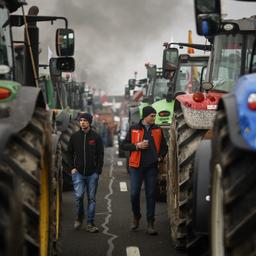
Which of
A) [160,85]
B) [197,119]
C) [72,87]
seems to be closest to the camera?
[197,119]

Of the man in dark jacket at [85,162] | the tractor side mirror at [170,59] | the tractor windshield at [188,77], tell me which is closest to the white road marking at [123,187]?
the tractor windshield at [188,77]

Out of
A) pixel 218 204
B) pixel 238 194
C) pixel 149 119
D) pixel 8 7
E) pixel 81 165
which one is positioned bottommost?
pixel 81 165

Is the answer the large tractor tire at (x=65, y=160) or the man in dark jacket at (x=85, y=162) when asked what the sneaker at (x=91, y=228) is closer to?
the man in dark jacket at (x=85, y=162)

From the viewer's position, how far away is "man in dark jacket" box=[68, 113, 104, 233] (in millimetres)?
10445

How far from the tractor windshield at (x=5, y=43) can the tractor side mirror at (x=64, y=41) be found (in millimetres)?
954

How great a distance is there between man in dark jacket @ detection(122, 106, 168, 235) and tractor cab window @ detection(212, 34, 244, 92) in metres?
1.53

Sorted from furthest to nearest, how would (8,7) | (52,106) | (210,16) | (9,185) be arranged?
(52,106), (8,7), (210,16), (9,185)

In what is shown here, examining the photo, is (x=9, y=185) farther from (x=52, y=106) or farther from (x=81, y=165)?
(x=52, y=106)

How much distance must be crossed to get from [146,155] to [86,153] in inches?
33.8

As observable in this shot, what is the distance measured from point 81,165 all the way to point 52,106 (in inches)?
243

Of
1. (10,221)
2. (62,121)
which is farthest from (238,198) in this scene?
(62,121)

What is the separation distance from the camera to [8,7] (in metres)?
7.14

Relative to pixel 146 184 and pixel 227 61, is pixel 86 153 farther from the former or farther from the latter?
pixel 227 61

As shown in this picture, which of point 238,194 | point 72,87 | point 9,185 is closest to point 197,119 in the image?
point 238,194
